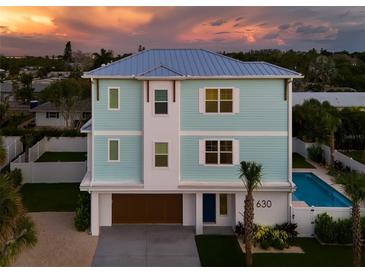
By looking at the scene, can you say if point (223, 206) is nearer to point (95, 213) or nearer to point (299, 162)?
point (95, 213)

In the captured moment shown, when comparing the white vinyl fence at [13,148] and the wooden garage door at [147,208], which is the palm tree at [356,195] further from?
the white vinyl fence at [13,148]

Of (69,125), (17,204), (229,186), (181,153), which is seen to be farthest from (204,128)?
(69,125)

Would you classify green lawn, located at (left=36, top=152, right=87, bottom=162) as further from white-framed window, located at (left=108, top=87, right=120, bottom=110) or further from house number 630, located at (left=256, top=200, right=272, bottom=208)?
house number 630, located at (left=256, top=200, right=272, bottom=208)

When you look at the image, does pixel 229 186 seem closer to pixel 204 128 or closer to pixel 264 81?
pixel 204 128

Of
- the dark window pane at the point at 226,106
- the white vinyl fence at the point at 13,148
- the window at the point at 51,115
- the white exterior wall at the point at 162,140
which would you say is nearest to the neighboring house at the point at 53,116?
the window at the point at 51,115

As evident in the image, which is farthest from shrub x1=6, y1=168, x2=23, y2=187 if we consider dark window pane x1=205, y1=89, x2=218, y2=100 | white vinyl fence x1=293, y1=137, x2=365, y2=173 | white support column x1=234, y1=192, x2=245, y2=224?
white vinyl fence x1=293, y1=137, x2=365, y2=173

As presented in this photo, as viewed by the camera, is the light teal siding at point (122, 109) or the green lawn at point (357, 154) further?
the green lawn at point (357, 154)
